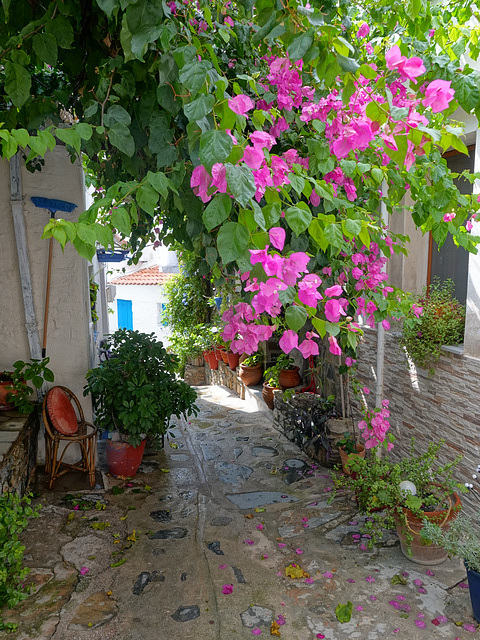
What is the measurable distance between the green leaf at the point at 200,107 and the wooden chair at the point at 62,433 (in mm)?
3178

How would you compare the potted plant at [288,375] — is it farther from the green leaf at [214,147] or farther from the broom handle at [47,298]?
the green leaf at [214,147]

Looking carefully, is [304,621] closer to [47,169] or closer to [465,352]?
[465,352]

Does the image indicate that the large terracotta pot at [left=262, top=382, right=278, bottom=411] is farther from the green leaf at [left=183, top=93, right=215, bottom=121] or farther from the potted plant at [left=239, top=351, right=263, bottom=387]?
the green leaf at [left=183, top=93, right=215, bottom=121]

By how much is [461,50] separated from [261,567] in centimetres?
301

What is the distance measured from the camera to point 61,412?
4.06 meters

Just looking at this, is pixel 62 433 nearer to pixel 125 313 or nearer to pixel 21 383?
pixel 21 383

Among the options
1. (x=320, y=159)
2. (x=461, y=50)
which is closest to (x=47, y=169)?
(x=320, y=159)

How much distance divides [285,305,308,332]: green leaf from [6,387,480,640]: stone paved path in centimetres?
197

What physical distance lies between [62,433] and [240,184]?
130 inches

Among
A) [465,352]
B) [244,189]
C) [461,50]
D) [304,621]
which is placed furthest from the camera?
[465,352]

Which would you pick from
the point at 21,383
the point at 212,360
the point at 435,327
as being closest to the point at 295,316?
Result: the point at 435,327

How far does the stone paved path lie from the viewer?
2594 mm

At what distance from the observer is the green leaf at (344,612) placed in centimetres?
264

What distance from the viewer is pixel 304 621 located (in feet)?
8.68
